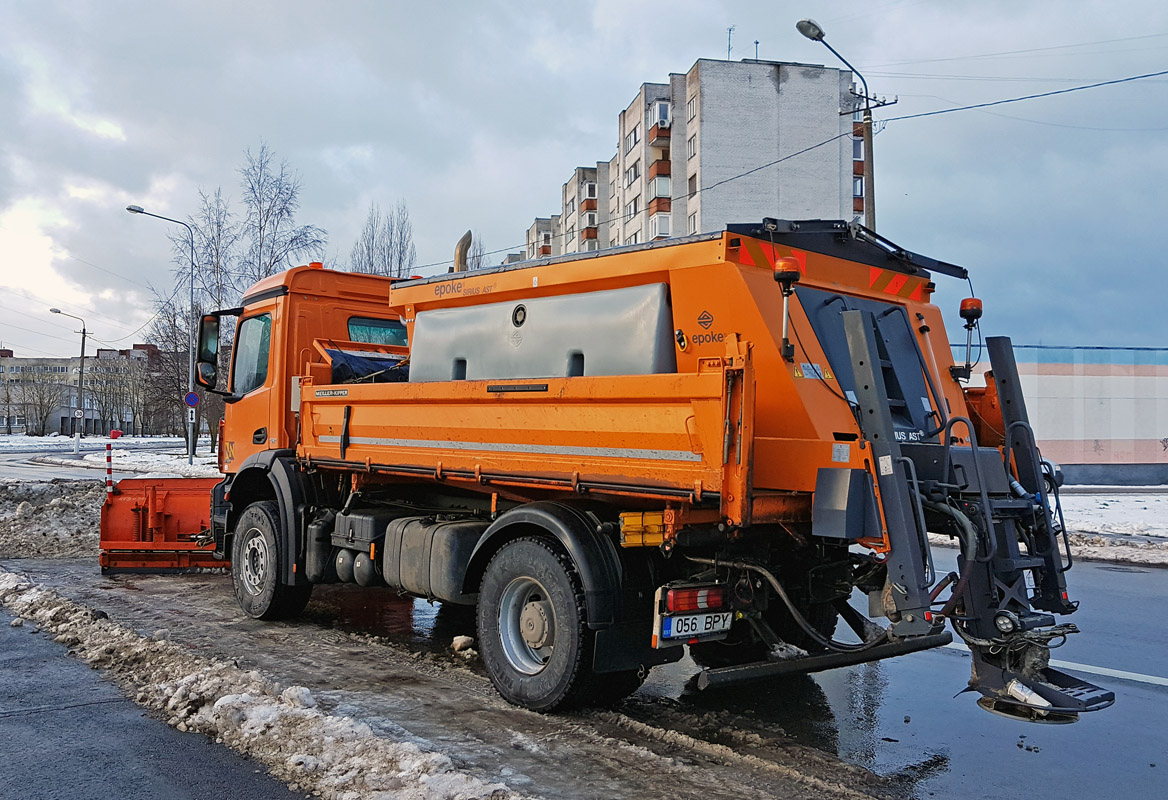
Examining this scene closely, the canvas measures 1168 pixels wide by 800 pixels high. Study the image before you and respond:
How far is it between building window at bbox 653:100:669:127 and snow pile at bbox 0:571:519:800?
47.0 meters

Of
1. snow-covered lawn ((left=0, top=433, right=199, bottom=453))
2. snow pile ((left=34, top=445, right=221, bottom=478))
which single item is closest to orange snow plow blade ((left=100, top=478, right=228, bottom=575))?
snow pile ((left=34, top=445, right=221, bottom=478))

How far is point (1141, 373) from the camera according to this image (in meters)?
25.7

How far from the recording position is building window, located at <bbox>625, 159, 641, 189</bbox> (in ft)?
176

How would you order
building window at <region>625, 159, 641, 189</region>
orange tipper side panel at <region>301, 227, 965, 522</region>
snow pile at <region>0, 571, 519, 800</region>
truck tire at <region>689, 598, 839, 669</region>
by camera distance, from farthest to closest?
building window at <region>625, 159, 641, 189</region>, truck tire at <region>689, 598, 839, 669</region>, orange tipper side panel at <region>301, 227, 965, 522</region>, snow pile at <region>0, 571, 519, 800</region>

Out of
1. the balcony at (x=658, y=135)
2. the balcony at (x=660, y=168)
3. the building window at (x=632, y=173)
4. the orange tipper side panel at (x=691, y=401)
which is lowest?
the orange tipper side panel at (x=691, y=401)

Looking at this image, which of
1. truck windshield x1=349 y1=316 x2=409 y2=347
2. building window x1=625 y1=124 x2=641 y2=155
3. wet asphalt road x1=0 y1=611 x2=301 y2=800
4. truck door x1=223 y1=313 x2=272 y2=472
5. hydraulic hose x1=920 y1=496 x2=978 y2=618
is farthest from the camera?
building window x1=625 y1=124 x2=641 y2=155

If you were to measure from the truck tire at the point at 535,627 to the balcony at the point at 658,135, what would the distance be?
4739 centimetres

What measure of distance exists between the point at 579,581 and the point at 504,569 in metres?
0.57

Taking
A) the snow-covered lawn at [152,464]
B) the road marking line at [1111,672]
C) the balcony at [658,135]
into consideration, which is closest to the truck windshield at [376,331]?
the road marking line at [1111,672]

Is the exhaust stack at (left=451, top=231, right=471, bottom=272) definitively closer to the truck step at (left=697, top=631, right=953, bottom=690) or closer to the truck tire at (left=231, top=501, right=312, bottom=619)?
the truck tire at (left=231, top=501, right=312, bottom=619)

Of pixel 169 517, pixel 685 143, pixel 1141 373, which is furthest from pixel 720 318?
pixel 685 143

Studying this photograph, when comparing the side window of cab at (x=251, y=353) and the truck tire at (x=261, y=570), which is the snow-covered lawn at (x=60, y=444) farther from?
the truck tire at (x=261, y=570)

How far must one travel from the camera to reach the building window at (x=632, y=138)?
52812 mm

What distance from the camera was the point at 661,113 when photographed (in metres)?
49.6
